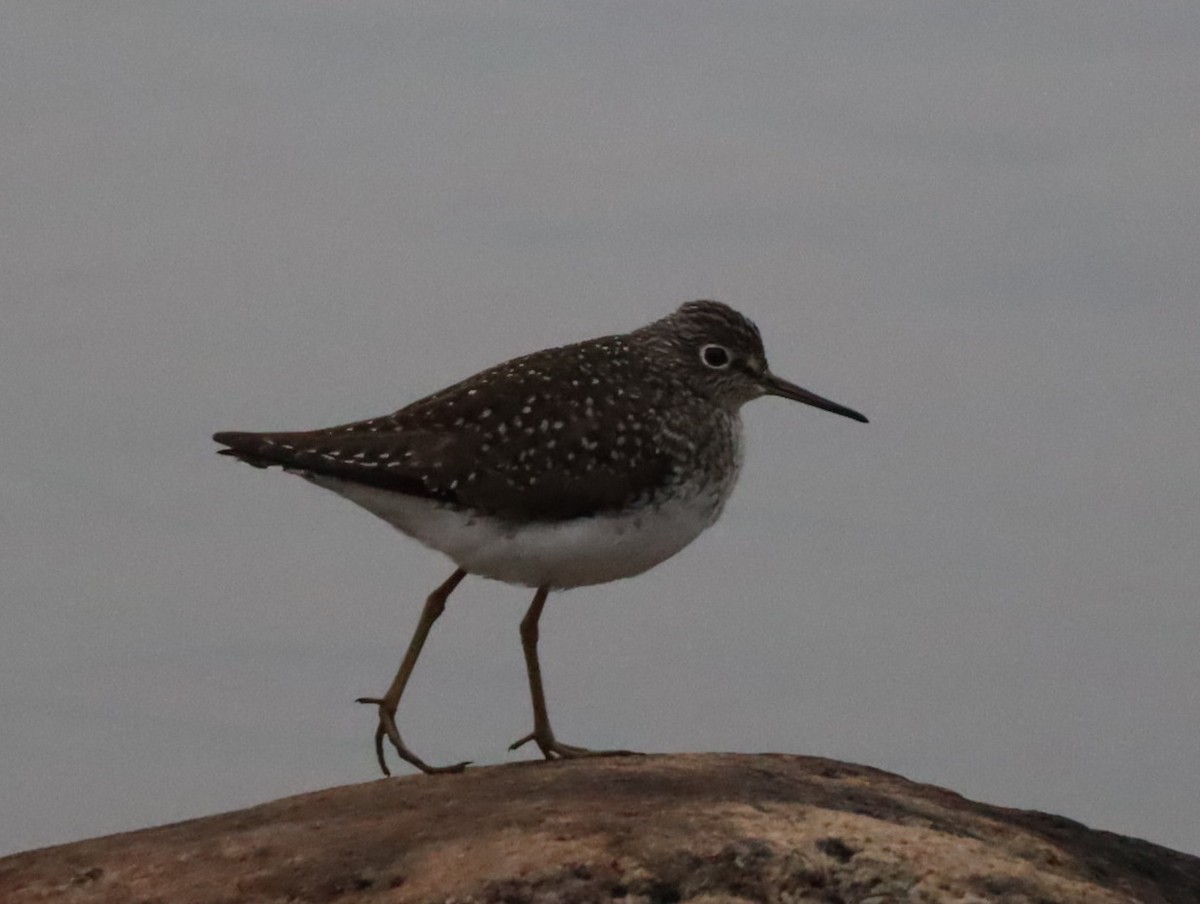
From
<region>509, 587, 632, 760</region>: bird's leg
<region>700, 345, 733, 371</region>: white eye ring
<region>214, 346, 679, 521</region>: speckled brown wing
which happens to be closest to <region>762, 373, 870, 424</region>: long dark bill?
<region>700, 345, 733, 371</region>: white eye ring

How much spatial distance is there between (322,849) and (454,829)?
2.06ft

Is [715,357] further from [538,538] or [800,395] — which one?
[538,538]

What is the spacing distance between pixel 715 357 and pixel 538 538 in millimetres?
1929

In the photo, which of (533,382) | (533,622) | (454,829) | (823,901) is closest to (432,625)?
(533,622)

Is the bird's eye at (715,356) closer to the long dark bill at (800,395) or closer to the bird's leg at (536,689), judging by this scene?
the long dark bill at (800,395)

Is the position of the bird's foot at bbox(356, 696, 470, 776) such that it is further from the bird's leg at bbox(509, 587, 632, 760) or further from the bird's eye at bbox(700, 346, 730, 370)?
the bird's eye at bbox(700, 346, 730, 370)

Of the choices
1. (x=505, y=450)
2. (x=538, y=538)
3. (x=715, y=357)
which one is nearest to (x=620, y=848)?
(x=538, y=538)

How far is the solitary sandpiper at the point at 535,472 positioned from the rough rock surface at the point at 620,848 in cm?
98

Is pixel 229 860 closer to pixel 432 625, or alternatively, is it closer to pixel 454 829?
pixel 454 829

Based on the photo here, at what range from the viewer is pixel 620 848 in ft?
27.9

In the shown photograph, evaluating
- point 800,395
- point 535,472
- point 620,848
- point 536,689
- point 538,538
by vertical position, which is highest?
point 800,395

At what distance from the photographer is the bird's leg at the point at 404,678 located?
1069 cm

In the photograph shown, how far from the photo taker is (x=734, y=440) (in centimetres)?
1123

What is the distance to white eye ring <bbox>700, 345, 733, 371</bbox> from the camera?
11469 mm
